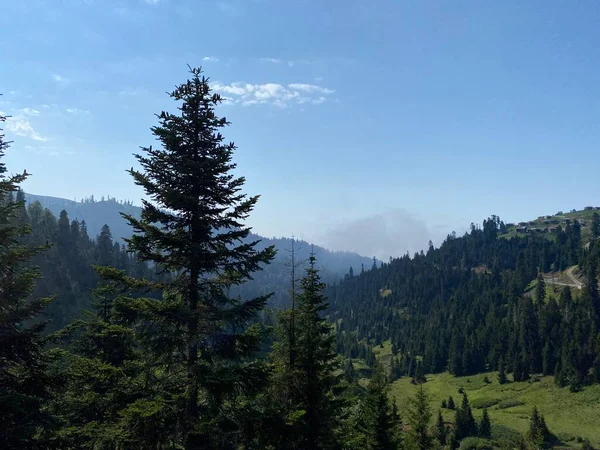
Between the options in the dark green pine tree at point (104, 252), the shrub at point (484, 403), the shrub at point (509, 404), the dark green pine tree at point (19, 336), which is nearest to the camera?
the dark green pine tree at point (19, 336)

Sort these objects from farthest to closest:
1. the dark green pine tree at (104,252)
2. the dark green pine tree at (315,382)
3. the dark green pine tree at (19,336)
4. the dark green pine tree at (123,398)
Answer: the dark green pine tree at (104,252) → the dark green pine tree at (315,382) → the dark green pine tree at (19,336) → the dark green pine tree at (123,398)

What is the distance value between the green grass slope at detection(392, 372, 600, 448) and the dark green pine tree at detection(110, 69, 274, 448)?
75097 mm

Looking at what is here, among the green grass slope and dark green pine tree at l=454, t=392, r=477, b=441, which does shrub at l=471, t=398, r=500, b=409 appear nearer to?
the green grass slope

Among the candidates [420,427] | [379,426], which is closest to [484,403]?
[420,427]

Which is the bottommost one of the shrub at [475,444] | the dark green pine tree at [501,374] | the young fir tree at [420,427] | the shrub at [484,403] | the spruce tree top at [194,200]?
the shrub at [484,403]

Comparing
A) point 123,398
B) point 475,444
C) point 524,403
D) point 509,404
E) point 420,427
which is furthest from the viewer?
point 524,403

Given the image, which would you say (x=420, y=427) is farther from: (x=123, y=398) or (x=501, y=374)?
(x=501, y=374)

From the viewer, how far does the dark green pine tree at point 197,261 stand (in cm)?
1369

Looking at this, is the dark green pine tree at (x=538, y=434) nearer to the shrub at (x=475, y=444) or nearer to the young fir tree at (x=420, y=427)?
the shrub at (x=475, y=444)

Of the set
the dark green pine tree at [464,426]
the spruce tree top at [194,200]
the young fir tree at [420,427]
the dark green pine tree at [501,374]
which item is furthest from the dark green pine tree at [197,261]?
the dark green pine tree at [501,374]

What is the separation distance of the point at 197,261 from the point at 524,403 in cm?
12800

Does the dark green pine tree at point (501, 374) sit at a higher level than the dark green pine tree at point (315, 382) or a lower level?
lower

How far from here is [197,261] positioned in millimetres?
14766

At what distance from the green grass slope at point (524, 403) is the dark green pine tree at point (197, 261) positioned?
75.1m
